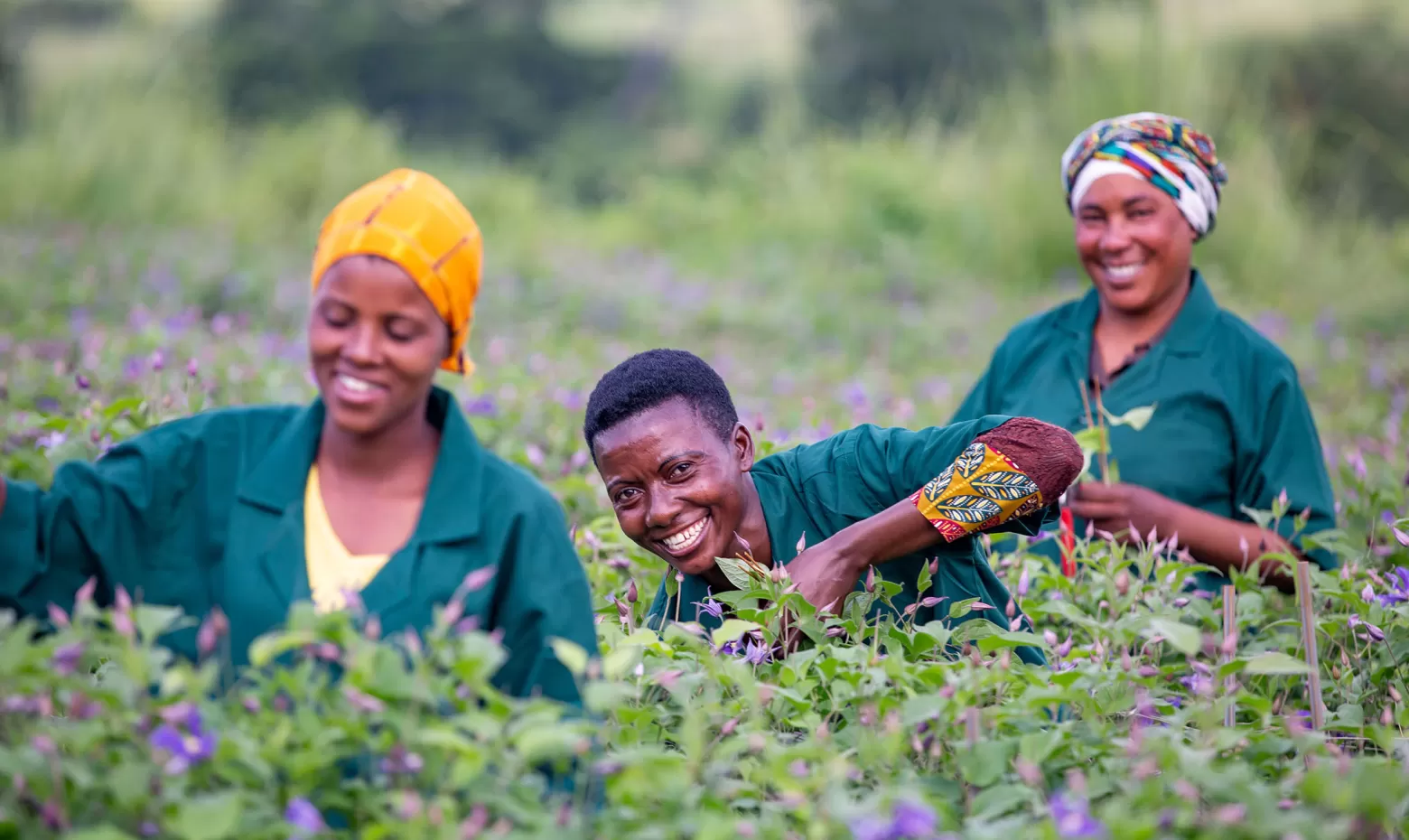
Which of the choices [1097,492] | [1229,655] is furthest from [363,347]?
[1097,492]

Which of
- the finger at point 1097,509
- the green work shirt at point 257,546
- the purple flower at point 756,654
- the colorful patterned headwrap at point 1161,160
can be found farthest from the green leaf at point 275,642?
the colorful patterned headwrap at point 1161,160

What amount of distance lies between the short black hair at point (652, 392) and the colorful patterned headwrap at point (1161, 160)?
1776mm

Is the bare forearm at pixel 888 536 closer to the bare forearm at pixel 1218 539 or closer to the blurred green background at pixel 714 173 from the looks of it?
the bare forearm at pixel 1218 539

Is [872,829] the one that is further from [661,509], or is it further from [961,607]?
[661,509]

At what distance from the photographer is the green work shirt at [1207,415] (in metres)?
3.73

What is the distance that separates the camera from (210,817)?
1695 millimetres

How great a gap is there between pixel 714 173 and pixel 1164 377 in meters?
9.78

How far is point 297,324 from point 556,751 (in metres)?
5.53

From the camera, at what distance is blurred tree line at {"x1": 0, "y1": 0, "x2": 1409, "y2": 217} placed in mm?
13734

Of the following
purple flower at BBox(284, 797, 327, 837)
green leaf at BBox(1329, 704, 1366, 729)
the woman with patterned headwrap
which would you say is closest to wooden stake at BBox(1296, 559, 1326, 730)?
green leaf at BBox(1329, 704, 1366, 729)

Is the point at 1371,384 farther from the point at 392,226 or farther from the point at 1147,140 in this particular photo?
the point at 392,226

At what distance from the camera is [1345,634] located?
9.90ft

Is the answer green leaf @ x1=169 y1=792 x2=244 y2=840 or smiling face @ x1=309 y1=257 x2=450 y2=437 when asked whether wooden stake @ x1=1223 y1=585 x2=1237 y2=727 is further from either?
green leaf @ x1=169 y1=792 x2=244 y2=840

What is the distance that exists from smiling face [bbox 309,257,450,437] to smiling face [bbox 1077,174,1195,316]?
247 cm
